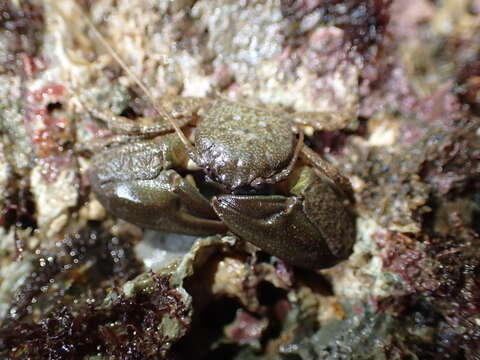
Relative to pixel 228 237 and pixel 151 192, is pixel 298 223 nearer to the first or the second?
pixel 228 237

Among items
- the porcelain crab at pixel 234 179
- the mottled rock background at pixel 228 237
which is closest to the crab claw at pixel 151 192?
the porcelain crab at pixel 234 179

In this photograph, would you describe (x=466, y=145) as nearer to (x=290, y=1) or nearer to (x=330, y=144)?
(x=330, y=144)

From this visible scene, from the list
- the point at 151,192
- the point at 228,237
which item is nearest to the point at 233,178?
the point at 228,237

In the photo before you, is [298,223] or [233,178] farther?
[298,223]

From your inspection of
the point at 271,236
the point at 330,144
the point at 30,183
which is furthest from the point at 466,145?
the point at 30,183

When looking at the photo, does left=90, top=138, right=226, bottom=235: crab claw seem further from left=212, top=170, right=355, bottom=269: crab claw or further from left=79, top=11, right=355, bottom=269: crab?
left=212, top=170, right=355, bottom=269: crab claw
